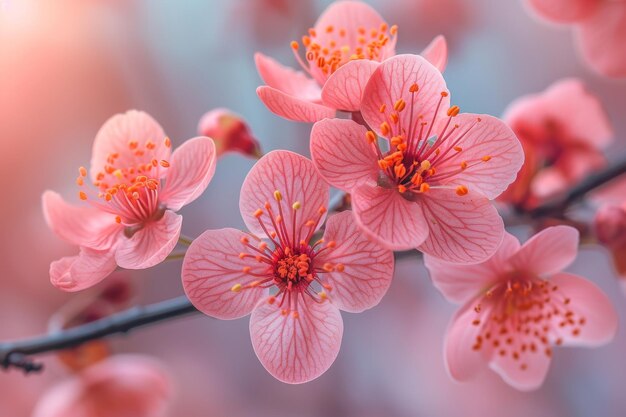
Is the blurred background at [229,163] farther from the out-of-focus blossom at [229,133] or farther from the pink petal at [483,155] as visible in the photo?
the pink petal at [483,155]

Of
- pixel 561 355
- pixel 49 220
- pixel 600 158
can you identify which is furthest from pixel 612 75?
pixel 561 355

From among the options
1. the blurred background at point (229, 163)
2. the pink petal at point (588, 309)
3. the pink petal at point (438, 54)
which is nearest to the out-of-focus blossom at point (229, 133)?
the pink petal at point (438, 54)

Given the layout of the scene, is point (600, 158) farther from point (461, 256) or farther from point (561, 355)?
point (561, 355)

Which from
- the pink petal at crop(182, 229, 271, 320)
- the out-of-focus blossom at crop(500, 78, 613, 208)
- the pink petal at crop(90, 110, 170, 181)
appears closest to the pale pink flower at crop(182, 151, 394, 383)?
the pink petal at crop(182, 229, 271, 320)

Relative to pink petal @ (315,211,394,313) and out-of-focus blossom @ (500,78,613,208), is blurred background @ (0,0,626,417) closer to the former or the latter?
out-of-focus blossom @ (500,78,613,208)

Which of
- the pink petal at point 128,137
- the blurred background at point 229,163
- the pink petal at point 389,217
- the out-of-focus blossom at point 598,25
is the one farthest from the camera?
the blurred background at point 229,163

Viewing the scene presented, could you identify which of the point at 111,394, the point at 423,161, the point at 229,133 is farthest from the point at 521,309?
the point at 111,394
